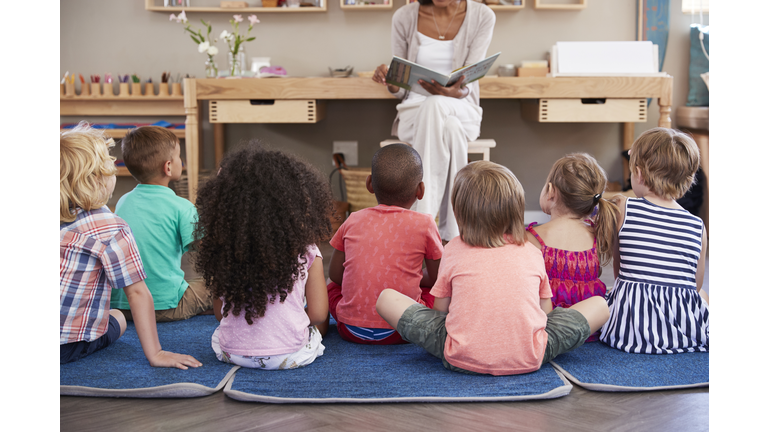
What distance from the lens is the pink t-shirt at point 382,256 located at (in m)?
1.40

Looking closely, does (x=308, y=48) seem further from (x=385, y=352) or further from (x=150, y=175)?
(x=385, y=352)

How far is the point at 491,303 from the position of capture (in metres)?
1.17

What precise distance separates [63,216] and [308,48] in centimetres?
231

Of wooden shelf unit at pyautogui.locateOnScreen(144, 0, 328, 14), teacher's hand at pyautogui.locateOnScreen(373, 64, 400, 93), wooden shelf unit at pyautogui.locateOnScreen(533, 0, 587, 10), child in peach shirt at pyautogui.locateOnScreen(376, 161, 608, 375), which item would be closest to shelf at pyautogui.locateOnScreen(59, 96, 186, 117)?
wooden shelf unit at pyautogui.locateOnScreen(144, 0, 328, 14)

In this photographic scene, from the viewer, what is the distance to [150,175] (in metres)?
1.65

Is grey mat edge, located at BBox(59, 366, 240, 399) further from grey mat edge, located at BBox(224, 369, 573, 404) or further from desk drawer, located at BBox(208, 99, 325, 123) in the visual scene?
desk drawer, located at BBox(208, 99, 325, 123)

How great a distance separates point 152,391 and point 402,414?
0.48 m

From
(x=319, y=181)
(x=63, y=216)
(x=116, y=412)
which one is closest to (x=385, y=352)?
(x=319, y=181)

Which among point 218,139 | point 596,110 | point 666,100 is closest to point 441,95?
point 596,110

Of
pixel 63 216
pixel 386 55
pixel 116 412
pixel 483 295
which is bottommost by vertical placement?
A: pixel 116 412

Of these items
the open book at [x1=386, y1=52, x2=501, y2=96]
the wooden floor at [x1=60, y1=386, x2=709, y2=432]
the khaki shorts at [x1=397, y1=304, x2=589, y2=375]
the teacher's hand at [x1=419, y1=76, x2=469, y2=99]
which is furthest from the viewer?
the teacher's hand at [x1=419, y1=76, x2=469, y2=99]

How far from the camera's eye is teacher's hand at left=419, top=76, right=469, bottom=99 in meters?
2.35

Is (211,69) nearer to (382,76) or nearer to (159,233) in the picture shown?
(382,76)

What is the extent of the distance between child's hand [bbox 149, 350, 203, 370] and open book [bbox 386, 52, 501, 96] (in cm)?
132
